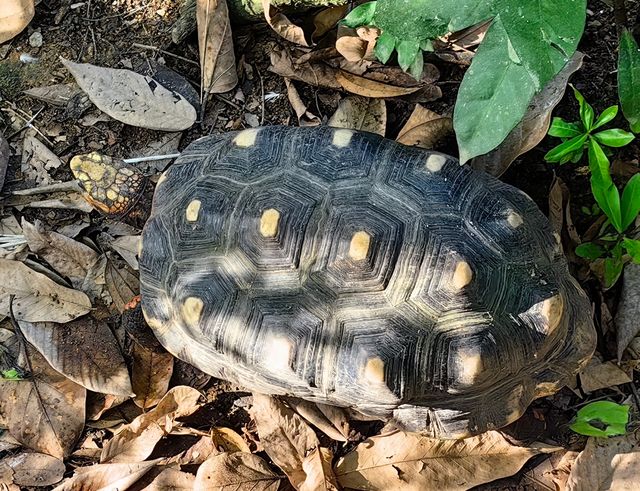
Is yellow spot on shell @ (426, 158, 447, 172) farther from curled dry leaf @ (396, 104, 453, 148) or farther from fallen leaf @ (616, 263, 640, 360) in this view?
fallen leaf @ (616, 263, 640, 360)

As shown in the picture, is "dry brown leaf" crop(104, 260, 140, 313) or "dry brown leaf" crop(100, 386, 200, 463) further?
"dry brown leaf" crop(104, 260, 140, 313)

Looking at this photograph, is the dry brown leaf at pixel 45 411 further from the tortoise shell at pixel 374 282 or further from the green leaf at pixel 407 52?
the green leaf at pixel 407 52

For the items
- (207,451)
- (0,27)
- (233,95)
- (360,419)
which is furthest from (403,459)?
(0,27)

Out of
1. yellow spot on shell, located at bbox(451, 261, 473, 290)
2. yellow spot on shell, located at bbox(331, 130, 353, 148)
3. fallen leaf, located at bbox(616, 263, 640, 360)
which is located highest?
yellow spot on shell, located at bbox(331, 130, 353, 148)

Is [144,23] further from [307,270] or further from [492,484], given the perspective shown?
[492,484]

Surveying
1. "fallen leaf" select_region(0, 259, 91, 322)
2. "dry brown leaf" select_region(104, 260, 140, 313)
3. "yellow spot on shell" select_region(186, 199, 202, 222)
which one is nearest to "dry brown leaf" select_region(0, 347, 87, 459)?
"fallen leaf" select_region(0, 259, 91, 322)
